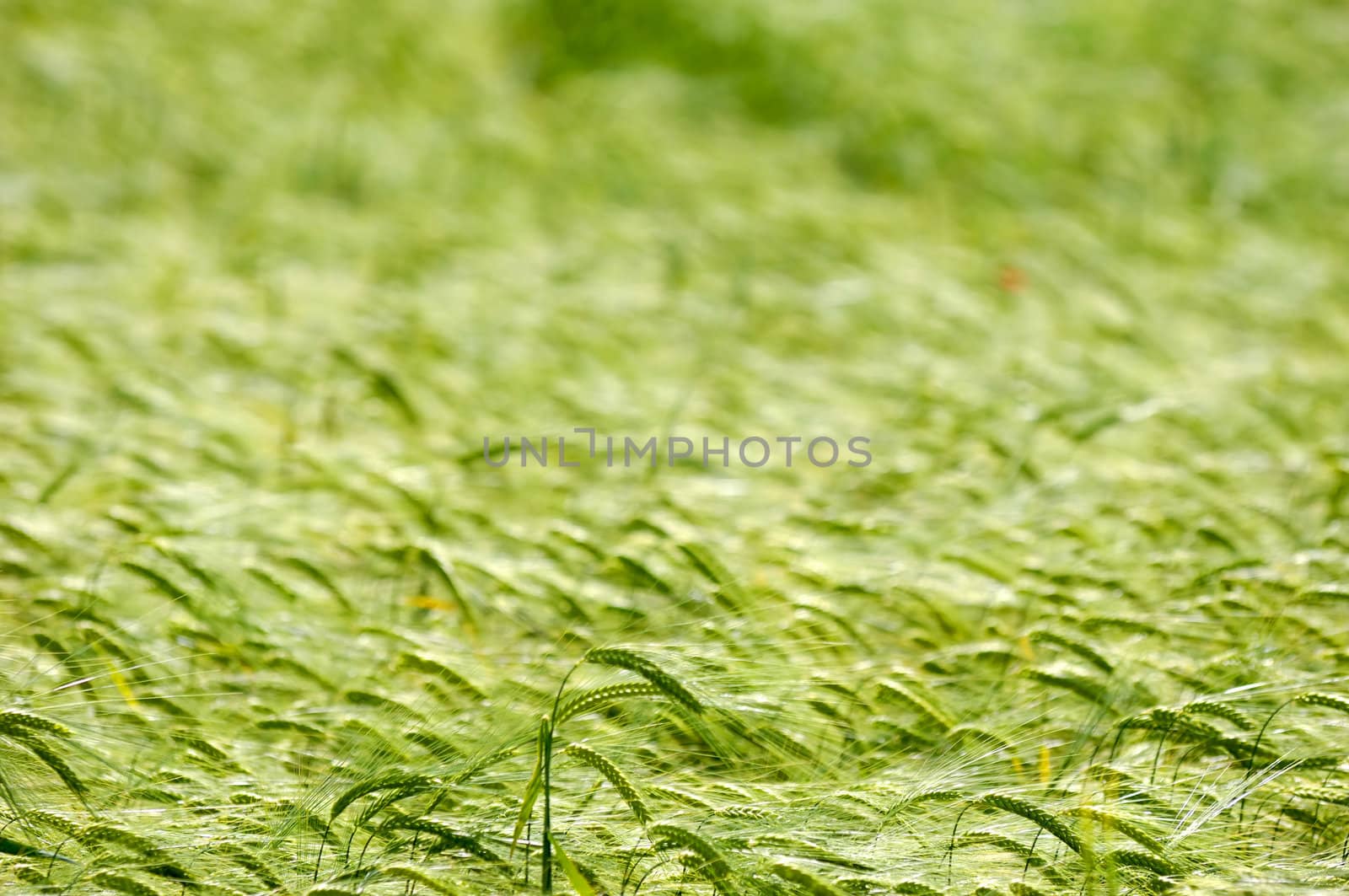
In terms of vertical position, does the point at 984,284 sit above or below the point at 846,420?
above

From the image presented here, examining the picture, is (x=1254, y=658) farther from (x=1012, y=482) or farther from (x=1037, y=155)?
(x=1037, y=155)

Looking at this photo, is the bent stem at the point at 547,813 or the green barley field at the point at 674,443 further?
the green barley field at the point at 674,443

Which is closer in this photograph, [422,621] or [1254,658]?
[1254,658]

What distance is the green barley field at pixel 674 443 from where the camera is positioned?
145 centimetres

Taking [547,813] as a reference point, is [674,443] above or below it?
above

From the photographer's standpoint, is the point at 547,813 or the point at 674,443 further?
the point at 674,443

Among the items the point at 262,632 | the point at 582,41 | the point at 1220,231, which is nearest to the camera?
the point at 262,632

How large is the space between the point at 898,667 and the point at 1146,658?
1.29ft

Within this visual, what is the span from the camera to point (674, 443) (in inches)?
124

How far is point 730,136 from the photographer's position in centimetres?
574

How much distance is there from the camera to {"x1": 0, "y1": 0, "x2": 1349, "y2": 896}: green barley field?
4.74 ft

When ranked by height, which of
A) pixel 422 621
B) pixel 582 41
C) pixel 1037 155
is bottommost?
pixel 422 621

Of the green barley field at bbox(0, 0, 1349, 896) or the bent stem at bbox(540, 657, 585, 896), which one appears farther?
the green barley field at bbox(0, 0, 1349, 896)

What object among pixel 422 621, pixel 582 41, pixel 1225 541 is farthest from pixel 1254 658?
pixel 582 41
